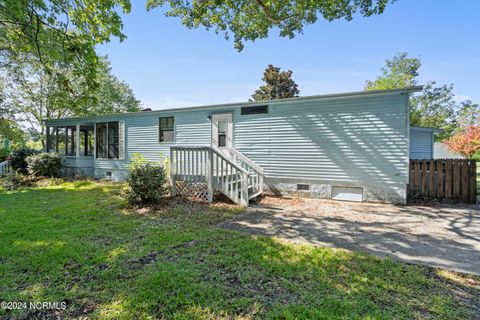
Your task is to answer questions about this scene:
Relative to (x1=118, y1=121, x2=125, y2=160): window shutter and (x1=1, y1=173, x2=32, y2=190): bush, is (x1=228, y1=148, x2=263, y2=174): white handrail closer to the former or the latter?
(x1=118, y1=121, x2=125, y2=160): window shutter

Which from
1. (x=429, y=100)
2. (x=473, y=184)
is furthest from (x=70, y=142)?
(x=429, y=100)

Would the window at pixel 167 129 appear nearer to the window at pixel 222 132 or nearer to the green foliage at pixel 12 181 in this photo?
the window at pixel 222 132

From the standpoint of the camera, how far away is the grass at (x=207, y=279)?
215cm

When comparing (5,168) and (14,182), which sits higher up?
(5,168)

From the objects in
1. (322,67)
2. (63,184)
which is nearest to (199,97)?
(322,67)

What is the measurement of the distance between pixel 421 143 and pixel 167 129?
12208mm

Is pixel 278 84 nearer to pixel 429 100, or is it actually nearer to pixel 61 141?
pixel 429 100

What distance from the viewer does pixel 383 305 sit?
2.21 meters

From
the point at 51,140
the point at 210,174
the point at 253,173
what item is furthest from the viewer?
the point at 51,140

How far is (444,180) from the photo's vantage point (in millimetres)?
6996

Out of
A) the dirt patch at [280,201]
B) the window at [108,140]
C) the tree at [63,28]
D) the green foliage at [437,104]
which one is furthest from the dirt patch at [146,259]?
the green foliage at [437,104]

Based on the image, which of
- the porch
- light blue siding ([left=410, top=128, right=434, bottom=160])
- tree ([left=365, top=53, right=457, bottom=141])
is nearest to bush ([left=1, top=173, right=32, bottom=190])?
the porch

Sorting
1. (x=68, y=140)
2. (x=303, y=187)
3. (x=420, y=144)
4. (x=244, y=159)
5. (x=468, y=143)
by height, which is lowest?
(x=303, y=187)

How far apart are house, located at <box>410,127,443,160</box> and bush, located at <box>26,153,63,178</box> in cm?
1707
